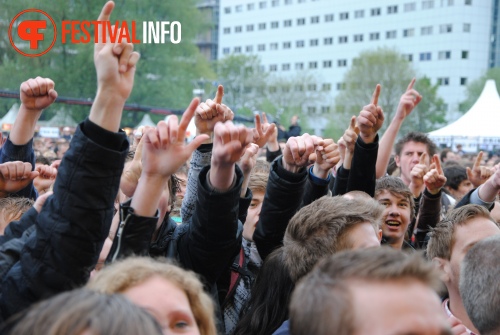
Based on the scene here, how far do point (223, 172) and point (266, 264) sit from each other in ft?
2.11

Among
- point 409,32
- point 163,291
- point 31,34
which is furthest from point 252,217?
point 409,32

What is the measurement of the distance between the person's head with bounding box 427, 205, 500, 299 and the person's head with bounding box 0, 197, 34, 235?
1989 millimetres

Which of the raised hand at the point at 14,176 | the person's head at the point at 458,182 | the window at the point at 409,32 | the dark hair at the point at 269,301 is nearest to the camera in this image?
the dark hair at the point at 269,301

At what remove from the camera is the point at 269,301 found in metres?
3.01

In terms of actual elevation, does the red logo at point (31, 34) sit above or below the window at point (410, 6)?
below

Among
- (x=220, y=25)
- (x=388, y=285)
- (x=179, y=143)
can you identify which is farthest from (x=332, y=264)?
(x=220, y=25)

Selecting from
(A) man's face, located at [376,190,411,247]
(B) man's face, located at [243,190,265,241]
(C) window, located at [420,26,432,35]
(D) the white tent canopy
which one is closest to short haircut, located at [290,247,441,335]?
(B) man's face, located at [243,190,265,241]

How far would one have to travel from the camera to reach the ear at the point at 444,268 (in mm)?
3321

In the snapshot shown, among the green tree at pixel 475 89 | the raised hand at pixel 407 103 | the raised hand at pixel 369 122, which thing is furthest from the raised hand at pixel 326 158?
the green tree at pixel 475 89

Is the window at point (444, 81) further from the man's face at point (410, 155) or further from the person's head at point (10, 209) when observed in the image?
the person's head at point (10, 209)

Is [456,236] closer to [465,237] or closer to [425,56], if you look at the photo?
[465,237]

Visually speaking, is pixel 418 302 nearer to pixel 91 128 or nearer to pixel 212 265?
pixel 91 128

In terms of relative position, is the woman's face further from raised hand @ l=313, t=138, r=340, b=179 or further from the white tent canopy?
the white tent canopy

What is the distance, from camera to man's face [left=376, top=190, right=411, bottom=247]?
4426mm
